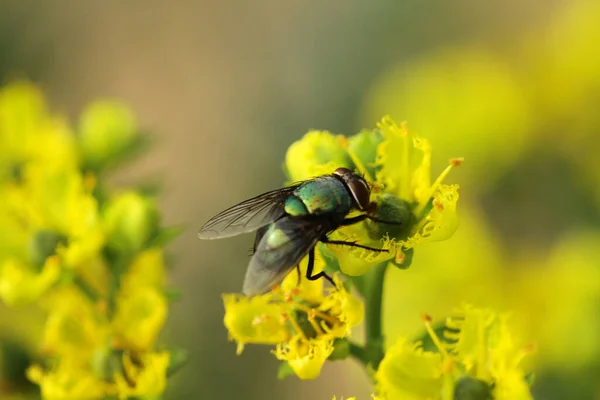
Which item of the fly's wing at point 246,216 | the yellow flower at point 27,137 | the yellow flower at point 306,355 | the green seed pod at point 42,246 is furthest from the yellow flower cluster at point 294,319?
the yellow flower at point 27,137

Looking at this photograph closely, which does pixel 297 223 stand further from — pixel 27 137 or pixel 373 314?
pixel 27 137

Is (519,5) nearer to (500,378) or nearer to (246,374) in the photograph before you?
(246,374)

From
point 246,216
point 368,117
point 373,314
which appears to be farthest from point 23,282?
point 368,117

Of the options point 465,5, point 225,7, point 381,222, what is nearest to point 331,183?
point 381,222

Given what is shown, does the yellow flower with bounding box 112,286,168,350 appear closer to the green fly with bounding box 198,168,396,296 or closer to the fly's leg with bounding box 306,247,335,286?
the green fly with bounding box 198,168,396,296

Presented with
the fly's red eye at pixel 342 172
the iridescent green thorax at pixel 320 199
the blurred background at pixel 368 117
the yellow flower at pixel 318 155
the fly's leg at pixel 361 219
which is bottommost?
the blurred background at pixel 368 117

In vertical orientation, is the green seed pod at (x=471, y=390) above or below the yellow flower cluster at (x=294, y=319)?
→ below

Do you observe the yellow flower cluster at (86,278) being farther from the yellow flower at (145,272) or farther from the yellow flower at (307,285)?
the yellow flower at (307,285)
